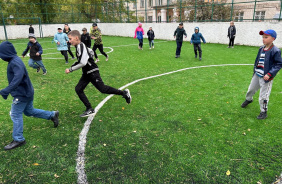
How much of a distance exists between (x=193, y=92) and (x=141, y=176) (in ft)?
13.8

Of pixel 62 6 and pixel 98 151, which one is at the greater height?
pixel 62 6

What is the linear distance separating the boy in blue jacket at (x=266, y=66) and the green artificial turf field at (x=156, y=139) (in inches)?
22.9

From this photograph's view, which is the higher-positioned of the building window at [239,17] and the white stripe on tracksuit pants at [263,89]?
the building window at [239,17]

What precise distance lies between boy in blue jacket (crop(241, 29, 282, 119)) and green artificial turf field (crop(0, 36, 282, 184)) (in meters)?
0.58

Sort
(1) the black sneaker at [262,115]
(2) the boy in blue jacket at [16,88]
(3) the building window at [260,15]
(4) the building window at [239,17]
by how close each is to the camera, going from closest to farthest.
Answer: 1. (2) the boy in blue jacket at [16,88]
2. (1) the black sneaker at [262,115]
3. (3) the building window at [260,15]
4. (4) the building window at [239,17]

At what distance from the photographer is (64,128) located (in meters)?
4.75

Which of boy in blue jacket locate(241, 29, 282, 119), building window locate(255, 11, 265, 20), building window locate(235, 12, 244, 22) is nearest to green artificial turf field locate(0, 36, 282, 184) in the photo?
boy in blue jacket locate(241, 29, 282, 119)

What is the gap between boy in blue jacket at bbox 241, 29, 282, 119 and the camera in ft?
15.0

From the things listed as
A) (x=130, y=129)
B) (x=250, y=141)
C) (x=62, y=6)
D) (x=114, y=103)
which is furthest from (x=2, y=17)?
(x=250, y=141)

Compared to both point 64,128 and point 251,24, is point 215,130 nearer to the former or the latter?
point 64,128

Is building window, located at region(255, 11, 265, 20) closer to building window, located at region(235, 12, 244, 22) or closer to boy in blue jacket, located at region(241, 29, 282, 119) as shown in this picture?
building window, located at region(235, 12, 244, 22)

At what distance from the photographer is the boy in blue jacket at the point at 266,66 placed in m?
4.56

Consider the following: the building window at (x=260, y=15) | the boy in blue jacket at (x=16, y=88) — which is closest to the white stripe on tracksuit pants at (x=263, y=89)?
the boy in blue jacket at (x=16, y=88)

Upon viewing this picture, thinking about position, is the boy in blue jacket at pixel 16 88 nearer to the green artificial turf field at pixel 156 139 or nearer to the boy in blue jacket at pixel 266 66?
the green artificial turf field at pixel 156 139
